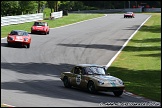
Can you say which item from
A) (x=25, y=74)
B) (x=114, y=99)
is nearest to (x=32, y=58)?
(x=25, y=74)

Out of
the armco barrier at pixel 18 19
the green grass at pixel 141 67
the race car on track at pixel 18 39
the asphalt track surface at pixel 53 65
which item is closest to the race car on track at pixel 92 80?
the asphalt track surface at pixel 53 65

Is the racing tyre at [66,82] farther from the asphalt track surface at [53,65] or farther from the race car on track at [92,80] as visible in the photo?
the asphalt track surface at [53,65]

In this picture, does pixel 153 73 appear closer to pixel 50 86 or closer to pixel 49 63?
pixel 49 63

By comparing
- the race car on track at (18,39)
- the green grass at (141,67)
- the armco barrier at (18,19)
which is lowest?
the green grass at (141,67)

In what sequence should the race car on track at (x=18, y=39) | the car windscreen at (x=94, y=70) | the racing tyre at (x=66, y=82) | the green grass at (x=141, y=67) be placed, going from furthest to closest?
1. the race car on track at (x=18, y=39)
2. the green grass at (x=141, y=67)
3. the racing tyre at (x=66, y=82)
4. the car windscreen at (x=94, y=70)

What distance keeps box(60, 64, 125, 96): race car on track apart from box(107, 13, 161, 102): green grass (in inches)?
63.7

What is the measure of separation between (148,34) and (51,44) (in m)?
19.3

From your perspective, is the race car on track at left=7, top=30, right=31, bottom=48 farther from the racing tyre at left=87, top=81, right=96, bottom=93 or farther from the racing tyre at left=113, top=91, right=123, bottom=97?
the racing tyre at left=113, top=91, right=123, bottom=97

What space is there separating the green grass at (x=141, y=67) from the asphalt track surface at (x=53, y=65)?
115 cm

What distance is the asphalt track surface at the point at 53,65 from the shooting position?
1614 cm

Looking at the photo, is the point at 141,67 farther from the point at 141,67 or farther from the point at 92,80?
the point at 92,80

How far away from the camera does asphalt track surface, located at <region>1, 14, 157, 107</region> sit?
16141mm

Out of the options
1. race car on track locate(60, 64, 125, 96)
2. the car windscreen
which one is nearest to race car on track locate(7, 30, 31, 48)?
race car on track locate(60, 64, 125, 96)

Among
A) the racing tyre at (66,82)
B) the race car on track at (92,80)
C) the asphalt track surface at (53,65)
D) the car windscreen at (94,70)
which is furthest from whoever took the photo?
the racing tyre at (66,82)
